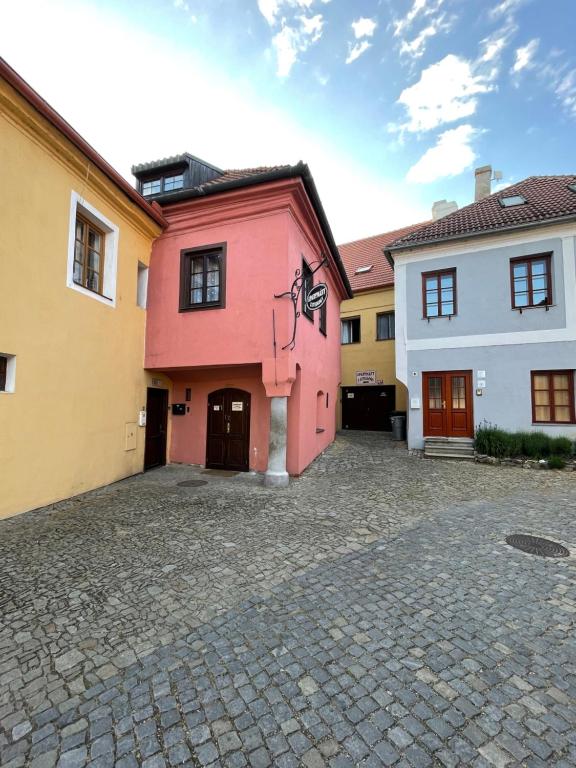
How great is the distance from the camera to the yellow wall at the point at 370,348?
17234 mm

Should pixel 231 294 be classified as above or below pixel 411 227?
below

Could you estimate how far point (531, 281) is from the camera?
10.6 metres

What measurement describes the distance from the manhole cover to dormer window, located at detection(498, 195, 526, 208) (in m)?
11.1

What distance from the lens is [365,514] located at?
226 inches

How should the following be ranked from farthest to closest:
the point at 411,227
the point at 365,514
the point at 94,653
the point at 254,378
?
the point at 411,227
the point at 254,378
the point at 365,514
the point at 94,653

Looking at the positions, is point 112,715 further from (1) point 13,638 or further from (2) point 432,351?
(2) point 432,351

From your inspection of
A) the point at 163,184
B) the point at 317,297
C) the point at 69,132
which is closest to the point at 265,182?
the point at 317,297

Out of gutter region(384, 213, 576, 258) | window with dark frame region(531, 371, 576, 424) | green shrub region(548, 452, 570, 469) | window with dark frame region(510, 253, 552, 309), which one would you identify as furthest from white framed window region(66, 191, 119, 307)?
window with dark frame region(531, 371, 576, 424)

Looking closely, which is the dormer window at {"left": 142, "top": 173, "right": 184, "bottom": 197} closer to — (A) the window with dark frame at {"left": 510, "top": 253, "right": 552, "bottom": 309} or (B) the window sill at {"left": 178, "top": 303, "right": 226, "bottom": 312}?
(B) the window sill at {"left": 178, "top": 303, "right": 226, "bottom": 312}

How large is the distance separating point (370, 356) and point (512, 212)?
27.1ft

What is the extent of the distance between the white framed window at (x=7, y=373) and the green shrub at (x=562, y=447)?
12.0 metres

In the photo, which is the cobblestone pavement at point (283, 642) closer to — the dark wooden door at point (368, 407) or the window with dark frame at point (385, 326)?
the dark wooden door at point (368, 407)

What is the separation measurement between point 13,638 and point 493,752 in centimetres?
326

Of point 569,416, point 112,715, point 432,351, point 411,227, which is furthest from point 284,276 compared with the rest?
point 411,227
